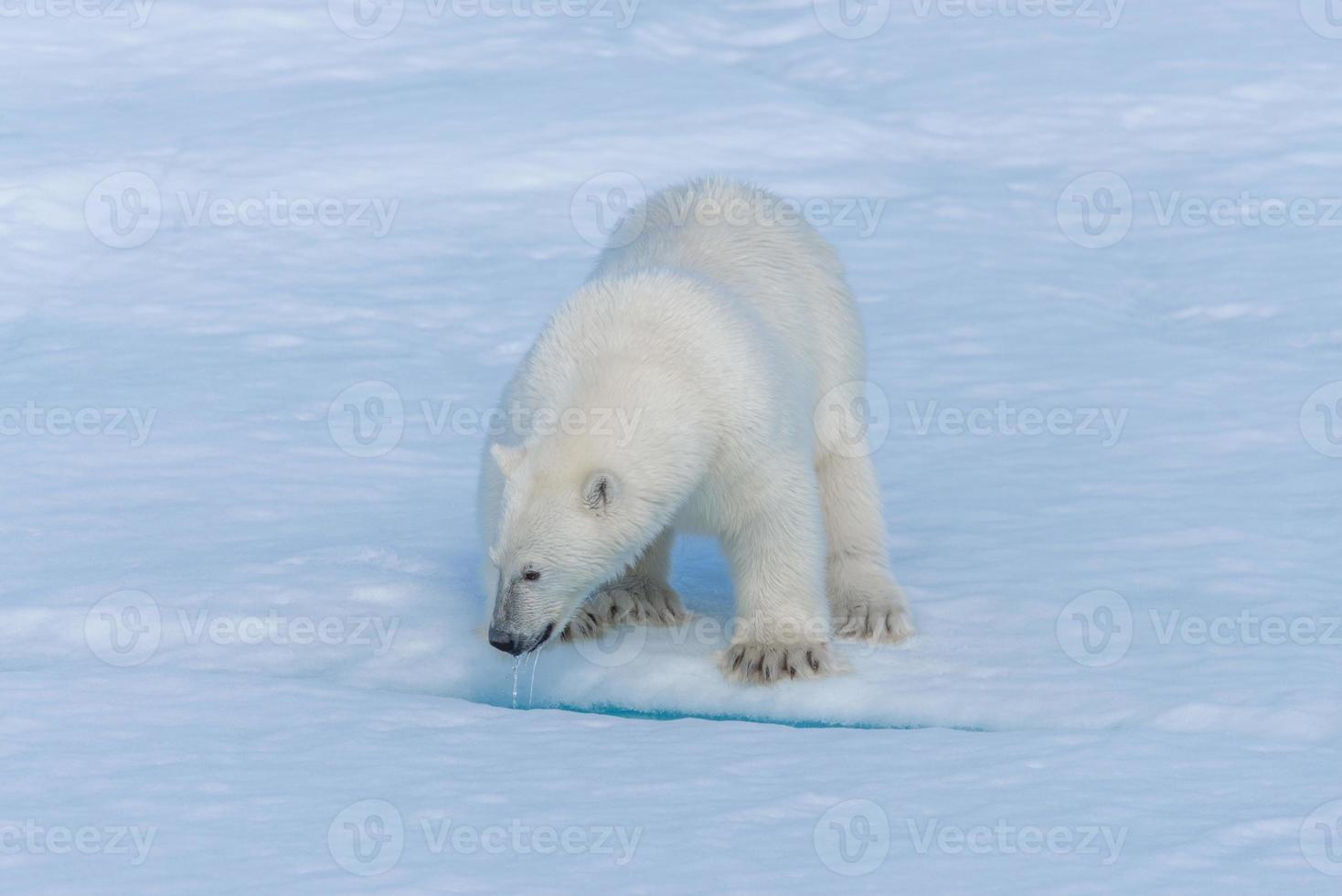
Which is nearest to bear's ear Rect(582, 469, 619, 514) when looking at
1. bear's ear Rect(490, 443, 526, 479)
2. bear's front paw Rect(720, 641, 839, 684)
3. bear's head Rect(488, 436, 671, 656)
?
bear's head Rect(488, 436, 671, 656)

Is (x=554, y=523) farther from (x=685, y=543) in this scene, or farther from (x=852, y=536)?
(x=685, y=543)

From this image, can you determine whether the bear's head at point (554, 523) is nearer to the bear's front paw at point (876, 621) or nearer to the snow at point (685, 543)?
the snow at point (685, 543)

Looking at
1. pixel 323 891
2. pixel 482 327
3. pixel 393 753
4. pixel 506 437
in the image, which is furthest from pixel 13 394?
pixel 323 891

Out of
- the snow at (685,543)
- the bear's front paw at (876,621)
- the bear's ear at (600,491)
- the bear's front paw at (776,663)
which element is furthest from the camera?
the bear's front paw at (876,621)

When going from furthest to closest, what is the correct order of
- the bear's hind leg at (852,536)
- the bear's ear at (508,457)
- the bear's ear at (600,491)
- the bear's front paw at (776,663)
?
1. the bear's hind leg at (852,536)
2. the bear's front paw at (776,663)
3. the bear's ear at (508,457)
4. the bear's ear at (600,491)

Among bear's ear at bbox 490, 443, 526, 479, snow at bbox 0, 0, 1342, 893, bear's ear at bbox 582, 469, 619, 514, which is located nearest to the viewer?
snow at bbox 0, 0, 1342, 893

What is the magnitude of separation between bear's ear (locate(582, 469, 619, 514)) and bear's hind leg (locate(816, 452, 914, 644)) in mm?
964

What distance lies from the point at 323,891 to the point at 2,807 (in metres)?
0.74

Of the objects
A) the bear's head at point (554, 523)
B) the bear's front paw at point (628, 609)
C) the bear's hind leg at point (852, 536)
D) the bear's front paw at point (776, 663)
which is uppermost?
the bear's head at point (554, 523)

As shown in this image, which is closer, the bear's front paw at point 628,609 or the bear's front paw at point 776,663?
the bear's front paw at point 776,663

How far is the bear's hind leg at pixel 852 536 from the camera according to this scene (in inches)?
178

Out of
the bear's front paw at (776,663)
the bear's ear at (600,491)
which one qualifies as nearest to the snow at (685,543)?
the bear's front paw at (776,663)

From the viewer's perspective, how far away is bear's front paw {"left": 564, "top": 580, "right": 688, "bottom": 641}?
440 centimetres

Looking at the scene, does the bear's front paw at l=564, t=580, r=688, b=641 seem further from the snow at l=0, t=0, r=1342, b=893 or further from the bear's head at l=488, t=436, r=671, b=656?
the bear's head at l=488, t=436, r=671, b=656
